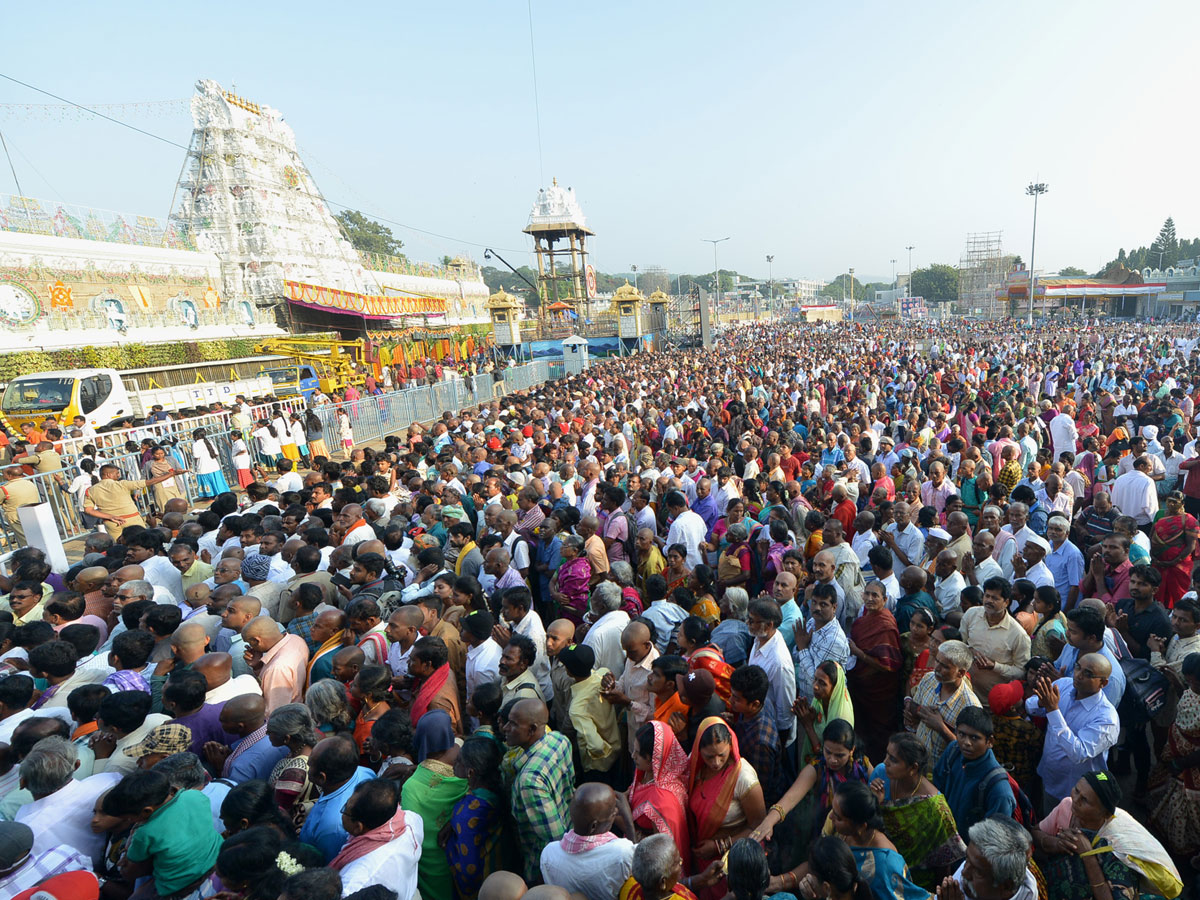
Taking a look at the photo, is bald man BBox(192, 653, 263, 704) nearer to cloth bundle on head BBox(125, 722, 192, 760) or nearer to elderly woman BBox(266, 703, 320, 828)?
cloth bundle on head BBox(125, 722, 192, 760)

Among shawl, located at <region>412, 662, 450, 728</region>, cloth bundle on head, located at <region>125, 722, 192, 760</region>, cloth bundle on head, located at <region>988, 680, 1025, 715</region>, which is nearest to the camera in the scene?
cloth bundle on head, located at <region>125, 722, 192, 760</region>

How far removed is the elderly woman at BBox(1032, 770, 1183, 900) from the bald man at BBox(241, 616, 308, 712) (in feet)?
12.4

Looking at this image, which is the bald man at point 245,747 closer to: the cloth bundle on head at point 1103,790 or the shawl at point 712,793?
the shawl at point 712,793

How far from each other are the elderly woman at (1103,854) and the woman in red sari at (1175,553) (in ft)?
10.1

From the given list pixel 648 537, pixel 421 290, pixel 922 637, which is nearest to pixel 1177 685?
pixel 922 637


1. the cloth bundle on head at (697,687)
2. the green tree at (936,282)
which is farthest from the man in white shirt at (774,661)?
the green tree at (936,282)

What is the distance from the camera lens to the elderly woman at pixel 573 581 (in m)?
4.98

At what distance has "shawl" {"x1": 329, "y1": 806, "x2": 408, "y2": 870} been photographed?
7.47 ft

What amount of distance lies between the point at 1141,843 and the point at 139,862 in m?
3.65

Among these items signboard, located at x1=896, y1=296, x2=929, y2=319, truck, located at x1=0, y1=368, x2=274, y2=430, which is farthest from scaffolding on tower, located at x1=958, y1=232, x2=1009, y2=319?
truck, located at x1=0, y1=368, x2=274, y2=430

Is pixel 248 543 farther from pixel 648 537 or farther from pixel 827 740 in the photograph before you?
pixel 827 740

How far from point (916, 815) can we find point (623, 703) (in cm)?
146

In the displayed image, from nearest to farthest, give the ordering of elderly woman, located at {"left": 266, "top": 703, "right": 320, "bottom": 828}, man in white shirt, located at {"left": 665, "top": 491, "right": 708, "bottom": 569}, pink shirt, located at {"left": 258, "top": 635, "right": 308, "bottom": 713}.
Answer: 1. elderly woman, located at {"left": 266, "top": 703, "right": 320, "bottom": 828}
2. pink shirt, located at {"left": 258, "top": 635, "right": 308, "bottom": 713}
3. man in white shirt, located at {"left": 665, "top": 491, "right": 708, "bottom": 569}

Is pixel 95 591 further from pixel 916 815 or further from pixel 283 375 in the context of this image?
pixel 283 375
